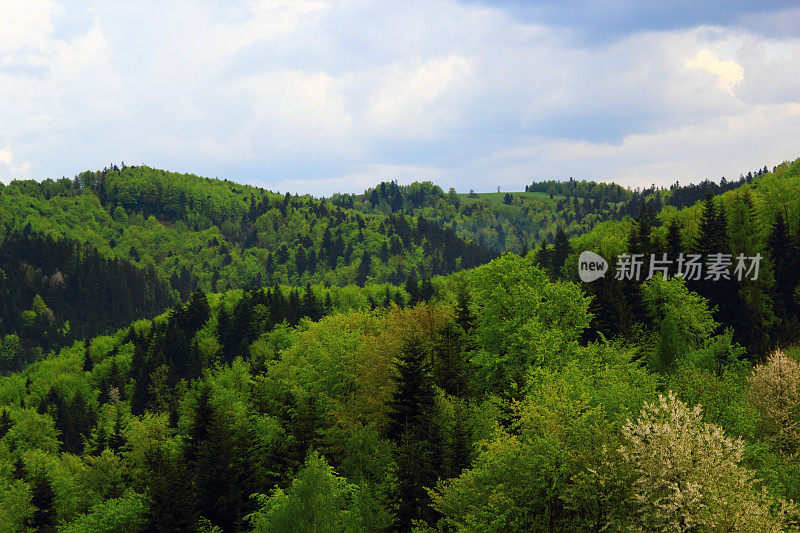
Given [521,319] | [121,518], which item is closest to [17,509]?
[121,518]

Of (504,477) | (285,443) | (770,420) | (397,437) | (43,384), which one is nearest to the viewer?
(504,477)

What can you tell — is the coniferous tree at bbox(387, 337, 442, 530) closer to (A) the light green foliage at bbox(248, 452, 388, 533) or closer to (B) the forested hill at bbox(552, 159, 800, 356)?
(A) the light green foliage at bbox(248, 452, 388, 533)

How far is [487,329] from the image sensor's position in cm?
5600

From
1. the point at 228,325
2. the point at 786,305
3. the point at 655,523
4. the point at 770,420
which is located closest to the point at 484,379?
the point at 770,420

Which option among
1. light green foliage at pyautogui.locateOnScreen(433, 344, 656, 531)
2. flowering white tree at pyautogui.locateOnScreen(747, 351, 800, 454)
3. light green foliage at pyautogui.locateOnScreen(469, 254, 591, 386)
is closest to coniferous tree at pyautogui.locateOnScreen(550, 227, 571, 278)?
light green foliage at pyautogui.locateOnScreen(469, 254, 591, 386)

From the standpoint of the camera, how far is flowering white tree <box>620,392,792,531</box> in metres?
28.1

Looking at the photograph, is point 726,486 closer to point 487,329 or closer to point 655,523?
point 655,523

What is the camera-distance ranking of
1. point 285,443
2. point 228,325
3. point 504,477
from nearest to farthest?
point 504,477 → point 285,443 → point 228,325

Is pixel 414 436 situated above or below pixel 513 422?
below

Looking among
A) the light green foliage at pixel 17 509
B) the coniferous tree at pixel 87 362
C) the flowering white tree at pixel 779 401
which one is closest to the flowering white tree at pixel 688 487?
the flowering white tree at pixel 779 401

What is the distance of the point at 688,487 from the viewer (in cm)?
2831

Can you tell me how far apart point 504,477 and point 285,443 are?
1024 inches

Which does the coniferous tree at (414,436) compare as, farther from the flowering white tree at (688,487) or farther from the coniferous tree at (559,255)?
the coniferous tree at (559,255)

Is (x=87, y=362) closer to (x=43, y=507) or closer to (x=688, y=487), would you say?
(x=43, y=507)
